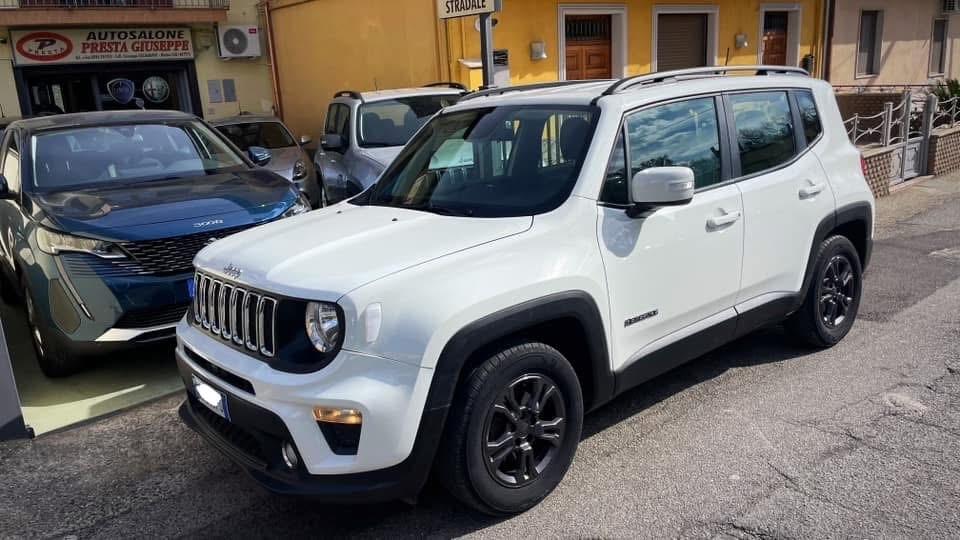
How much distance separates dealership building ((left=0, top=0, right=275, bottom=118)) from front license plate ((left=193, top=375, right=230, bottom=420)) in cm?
1219

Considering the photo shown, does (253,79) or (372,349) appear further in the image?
(253,79)

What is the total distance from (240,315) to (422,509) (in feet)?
3.80

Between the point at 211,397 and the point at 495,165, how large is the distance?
1713mm

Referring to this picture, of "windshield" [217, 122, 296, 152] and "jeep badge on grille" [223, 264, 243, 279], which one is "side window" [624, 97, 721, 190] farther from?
"windshield" [217, 122, 296, 152]

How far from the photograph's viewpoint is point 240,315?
10.7 feet

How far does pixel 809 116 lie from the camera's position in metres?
4.86

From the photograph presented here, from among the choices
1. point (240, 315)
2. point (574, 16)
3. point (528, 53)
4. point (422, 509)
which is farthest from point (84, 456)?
point (574, 16)

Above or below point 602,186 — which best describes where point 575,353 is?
below

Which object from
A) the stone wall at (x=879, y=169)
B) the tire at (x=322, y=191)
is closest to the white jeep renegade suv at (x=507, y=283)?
the tire at (x=322, y=191)

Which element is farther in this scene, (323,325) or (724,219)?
(724,219)

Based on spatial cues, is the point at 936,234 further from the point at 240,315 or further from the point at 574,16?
the point at 240,315

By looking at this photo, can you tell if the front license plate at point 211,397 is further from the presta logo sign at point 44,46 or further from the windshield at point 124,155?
the presta logo sign at point 44,46

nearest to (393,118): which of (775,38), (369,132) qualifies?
(369,132)

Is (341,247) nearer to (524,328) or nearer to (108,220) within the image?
(524,328)
